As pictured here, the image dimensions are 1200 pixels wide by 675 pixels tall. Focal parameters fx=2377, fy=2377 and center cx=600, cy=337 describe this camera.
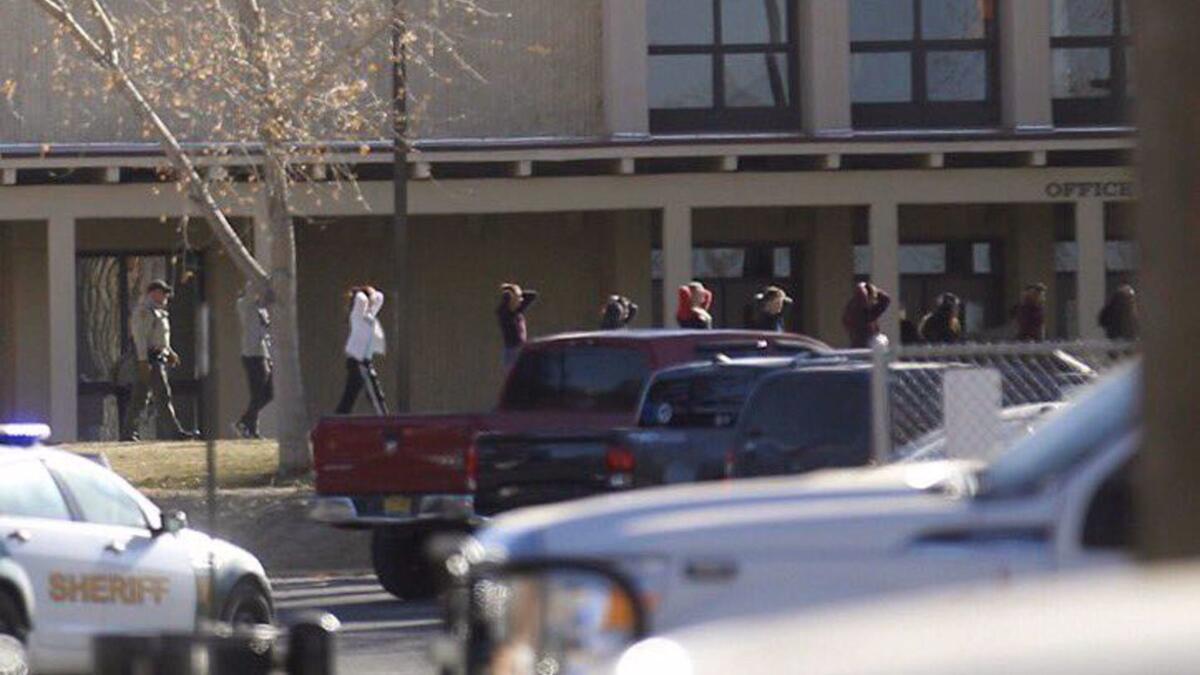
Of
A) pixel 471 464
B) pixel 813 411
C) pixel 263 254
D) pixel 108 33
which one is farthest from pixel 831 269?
pixel 813 411

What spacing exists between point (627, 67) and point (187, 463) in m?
9.42

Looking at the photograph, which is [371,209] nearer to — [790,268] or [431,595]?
[790,268]

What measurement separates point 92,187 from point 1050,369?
18813 millimetres

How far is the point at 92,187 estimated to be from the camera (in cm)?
3003

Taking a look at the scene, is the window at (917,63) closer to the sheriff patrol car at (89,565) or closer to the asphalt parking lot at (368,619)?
the asphalt parking lot at (368,619)

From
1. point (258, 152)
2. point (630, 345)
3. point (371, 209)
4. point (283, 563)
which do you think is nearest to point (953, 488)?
point (630, 345)

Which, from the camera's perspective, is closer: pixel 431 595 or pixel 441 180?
pixel 431 595

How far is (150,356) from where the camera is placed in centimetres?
2853

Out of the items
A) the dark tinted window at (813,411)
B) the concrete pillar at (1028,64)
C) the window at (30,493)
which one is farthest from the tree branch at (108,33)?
the concrete pillar at (1028,64)

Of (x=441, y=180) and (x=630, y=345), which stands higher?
(x=441, y=180)

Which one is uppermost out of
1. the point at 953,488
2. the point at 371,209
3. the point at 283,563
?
the point at 371,209

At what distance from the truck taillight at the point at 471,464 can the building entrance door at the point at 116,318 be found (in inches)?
665

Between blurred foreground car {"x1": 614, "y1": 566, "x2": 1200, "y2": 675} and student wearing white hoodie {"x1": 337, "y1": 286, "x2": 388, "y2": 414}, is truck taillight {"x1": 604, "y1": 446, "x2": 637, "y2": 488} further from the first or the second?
blurred foreground car {"x1": 614, "y1": 566, "x2": 1200, "y2": 675}

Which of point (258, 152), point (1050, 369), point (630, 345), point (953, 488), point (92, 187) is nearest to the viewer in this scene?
point (953, 488)
